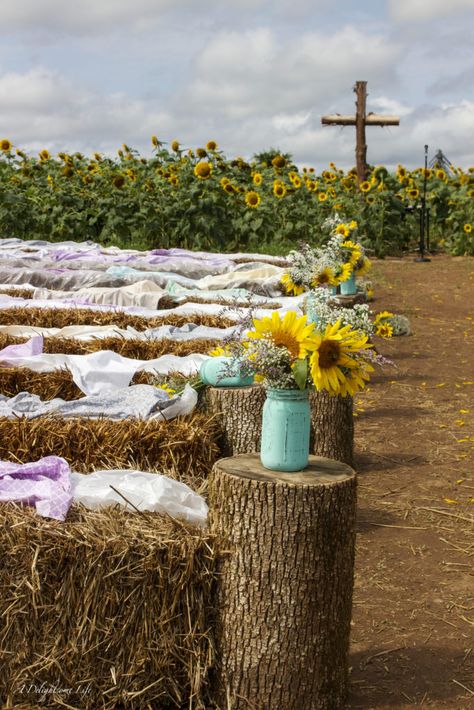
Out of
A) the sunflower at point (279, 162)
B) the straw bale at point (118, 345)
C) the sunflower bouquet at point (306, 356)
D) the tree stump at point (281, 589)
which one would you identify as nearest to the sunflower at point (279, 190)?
the sunflower at point (279, 162)

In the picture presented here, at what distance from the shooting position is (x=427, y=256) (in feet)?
55.4

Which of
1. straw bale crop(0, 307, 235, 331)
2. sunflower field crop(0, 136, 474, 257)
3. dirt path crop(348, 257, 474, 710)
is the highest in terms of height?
sunflower field crop(0, 136, 474, 257)

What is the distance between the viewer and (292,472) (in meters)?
2.90

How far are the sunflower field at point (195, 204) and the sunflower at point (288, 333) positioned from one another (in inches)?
416

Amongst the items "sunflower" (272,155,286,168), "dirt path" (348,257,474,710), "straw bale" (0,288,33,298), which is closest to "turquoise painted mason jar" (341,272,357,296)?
"dirt path" (348,257,474,710)

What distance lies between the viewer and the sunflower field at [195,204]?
46.6 feet

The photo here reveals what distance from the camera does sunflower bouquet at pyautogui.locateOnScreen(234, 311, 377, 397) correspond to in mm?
2844

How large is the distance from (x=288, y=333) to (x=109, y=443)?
1.18 metres

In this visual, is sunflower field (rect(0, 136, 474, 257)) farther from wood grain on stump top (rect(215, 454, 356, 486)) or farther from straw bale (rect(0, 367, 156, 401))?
wood grain on stump top (rect(215, 454, 356, 486))

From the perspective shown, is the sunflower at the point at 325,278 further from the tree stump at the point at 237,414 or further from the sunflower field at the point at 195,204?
the sunflower field at the point at 195,204

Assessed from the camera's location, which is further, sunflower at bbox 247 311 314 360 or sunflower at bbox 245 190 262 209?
sunflower at bbox 245 190 262 209

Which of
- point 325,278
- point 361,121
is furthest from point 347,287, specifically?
point 361,121

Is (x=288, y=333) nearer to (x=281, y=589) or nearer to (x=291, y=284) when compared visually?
(x=281, y=589)

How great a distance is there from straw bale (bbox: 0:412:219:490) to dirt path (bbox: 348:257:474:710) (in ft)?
2.91
